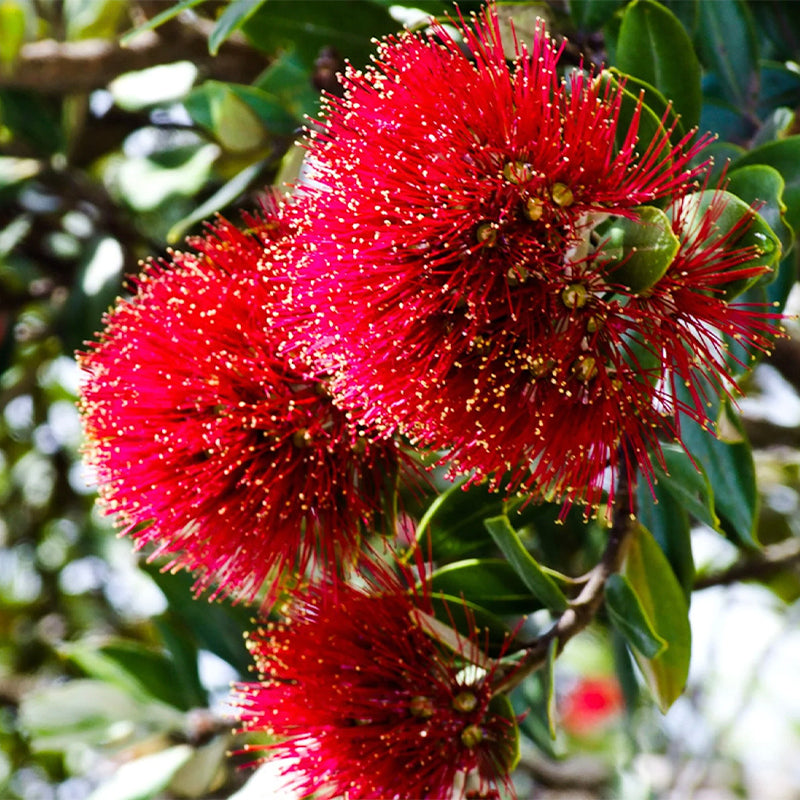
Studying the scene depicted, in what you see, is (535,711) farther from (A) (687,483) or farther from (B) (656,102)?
(B) (656,102)

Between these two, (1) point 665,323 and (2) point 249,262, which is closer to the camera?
(1) point 665,323

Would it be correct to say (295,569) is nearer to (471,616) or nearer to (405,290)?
(471,616)

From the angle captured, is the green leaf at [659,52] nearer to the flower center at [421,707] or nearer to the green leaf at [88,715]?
the flower center at [421,707]

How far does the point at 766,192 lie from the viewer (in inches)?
34.7

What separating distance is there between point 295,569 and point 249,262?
32 cm

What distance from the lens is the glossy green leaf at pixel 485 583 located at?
41.2 inches

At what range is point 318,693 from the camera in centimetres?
101

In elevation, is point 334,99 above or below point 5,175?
above

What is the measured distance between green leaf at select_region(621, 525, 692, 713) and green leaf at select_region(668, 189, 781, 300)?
0.29 metres

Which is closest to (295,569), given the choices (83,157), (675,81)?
(675,81)

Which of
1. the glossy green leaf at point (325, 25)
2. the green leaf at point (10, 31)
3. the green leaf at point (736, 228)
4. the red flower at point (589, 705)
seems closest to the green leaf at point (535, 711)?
the green leaf at point (736, 228)

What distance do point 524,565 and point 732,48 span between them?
62 centimetres

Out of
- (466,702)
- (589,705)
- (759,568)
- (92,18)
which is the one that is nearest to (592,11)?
(466,702)

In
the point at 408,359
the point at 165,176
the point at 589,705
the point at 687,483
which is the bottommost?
the point at 589,705
